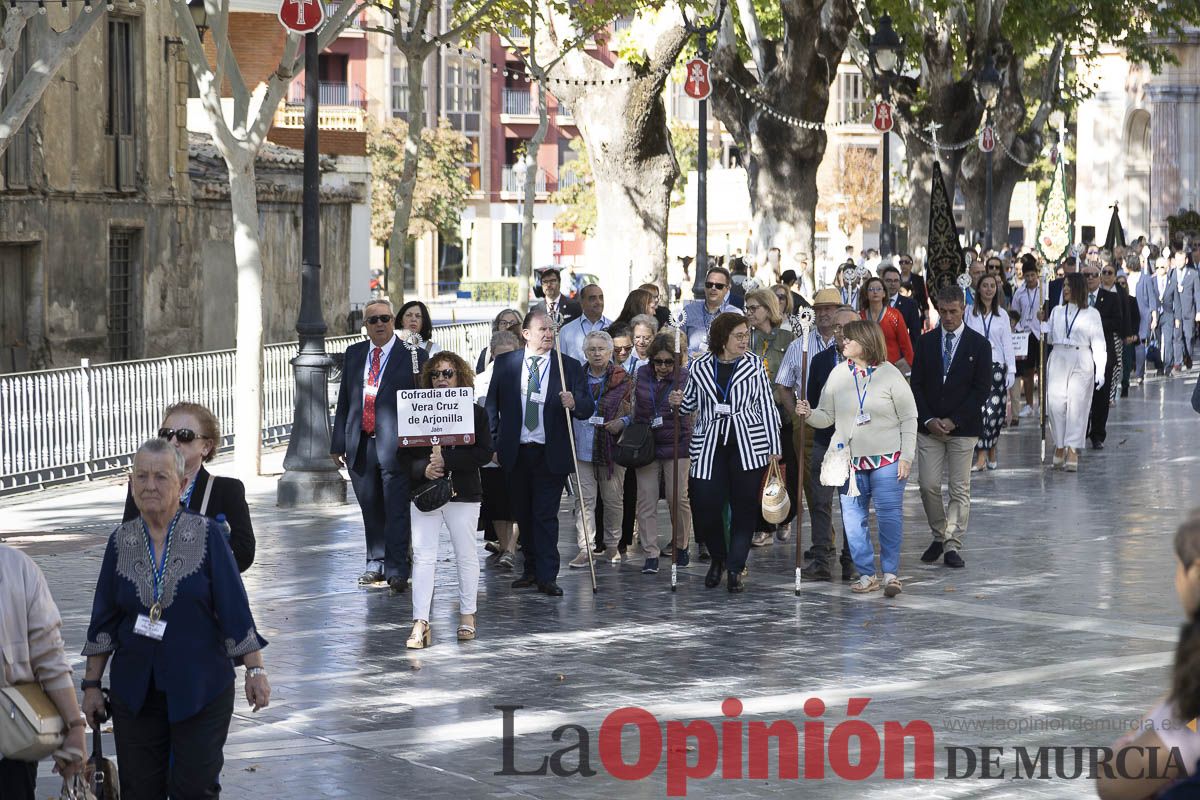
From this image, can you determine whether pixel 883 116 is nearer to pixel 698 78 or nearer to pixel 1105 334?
pixel 698 78

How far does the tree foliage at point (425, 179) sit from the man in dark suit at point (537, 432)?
57019 millimetres

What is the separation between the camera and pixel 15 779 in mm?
5617

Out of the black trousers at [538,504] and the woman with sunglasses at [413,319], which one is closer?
the black trousers at [538,504]

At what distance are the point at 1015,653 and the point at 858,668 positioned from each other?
921 mm

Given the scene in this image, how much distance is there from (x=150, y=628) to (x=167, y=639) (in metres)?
0.06

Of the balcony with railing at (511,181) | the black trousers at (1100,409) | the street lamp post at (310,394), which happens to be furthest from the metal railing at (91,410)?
the balcony with railing at (511,181)

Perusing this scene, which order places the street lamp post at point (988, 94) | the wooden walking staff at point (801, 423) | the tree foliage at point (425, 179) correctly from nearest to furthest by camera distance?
1. the wooden walking staff at point (801, 423)
2. the street lamp post at point (988, 94)
3. the tree foliage at point (425, 179)

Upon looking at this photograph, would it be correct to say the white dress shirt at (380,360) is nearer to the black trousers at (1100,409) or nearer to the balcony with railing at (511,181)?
the black trousers at (1100,409)

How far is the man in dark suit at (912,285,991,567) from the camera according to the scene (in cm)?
1330

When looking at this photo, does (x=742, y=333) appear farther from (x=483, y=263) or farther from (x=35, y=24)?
(x=483, y=263)

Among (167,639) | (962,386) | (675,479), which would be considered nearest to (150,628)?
(167,639)

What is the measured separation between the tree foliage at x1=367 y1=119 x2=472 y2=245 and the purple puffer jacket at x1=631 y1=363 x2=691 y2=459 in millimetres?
56323

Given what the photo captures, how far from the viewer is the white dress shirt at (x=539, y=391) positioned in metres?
12.0

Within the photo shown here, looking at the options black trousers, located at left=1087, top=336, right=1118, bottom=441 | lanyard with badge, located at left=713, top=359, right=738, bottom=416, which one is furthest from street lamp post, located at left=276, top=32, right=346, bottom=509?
black trousers, located at left=1087, top=336, right=1118, bottom=441
